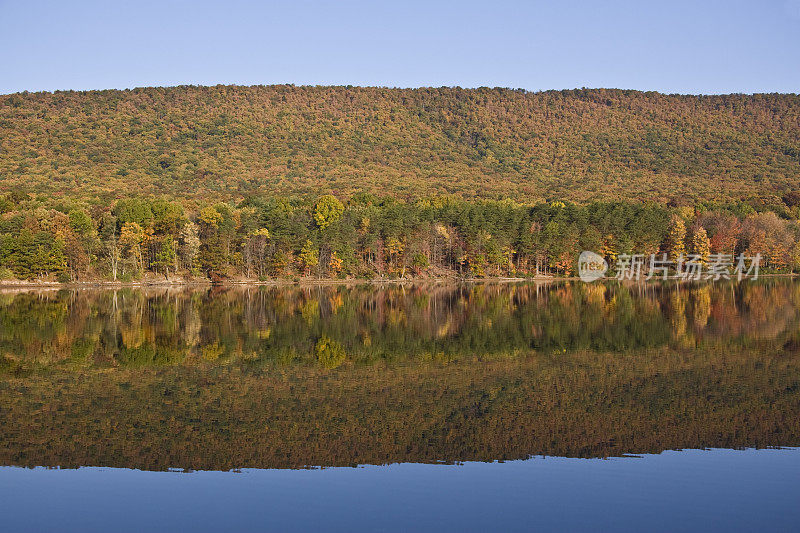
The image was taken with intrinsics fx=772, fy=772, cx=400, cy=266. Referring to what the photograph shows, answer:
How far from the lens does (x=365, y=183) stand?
11369cm

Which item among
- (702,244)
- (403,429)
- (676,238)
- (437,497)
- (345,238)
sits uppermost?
(676,238)

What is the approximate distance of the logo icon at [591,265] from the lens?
77.5m

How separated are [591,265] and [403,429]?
218 feet

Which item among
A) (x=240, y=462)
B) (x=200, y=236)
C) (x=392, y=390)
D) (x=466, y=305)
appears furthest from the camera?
(x=200, y=236)

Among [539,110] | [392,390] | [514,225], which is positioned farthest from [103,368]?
[539,110]

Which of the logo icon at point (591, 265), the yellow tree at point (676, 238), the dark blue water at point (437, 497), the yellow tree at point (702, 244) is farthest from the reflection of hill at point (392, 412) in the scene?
the yellow tree at point (702, 244)

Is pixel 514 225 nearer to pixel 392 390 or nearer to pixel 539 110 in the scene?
pixel 392 390

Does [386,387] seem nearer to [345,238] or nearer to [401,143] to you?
[345,238]

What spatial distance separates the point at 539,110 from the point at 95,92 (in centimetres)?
8688

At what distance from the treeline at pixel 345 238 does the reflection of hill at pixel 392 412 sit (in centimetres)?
4795

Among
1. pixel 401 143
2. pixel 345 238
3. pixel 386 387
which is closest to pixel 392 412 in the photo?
pixel 386 387

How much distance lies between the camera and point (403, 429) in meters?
14.4

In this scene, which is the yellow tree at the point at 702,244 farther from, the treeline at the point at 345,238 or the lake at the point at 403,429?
the lake at the point at 403,429

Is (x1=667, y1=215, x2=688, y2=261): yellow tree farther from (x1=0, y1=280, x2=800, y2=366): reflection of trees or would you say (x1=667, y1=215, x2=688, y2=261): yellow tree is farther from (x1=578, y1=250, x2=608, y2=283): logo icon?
(x1=0, y1=280, x2=800, y2=366): reflection of trees
